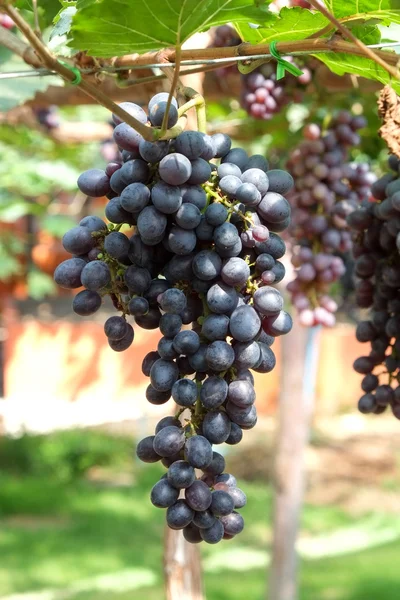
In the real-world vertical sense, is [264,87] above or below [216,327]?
above

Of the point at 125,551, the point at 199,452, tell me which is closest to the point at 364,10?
the point at 199,452

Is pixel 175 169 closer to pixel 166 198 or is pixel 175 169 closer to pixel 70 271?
pixel 166 198

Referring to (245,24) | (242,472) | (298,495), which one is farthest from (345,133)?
(242,472)

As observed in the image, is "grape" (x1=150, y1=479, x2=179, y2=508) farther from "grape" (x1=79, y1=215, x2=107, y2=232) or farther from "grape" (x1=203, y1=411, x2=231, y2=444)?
"grape" (x1=79, y1=215, x2=107, y2=232)

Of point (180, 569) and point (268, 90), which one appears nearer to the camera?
point (180, 569)

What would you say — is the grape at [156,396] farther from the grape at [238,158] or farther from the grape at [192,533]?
the grape at [238,158]

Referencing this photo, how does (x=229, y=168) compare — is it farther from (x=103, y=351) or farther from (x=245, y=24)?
(x=103, y=351)
